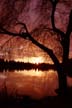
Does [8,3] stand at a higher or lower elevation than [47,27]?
higher

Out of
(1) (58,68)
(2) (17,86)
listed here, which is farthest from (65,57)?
(2) (17,86)

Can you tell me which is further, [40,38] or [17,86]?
[17,86]

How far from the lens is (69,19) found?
1420 centimetres

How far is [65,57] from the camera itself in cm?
1472

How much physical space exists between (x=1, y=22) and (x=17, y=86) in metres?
6.14

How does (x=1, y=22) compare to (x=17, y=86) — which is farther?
(x=17, y=86)

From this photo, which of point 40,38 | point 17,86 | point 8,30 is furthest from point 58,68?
point 17,86

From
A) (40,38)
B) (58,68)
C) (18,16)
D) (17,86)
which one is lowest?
(17,86)

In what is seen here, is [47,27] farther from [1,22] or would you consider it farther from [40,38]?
[1,22]

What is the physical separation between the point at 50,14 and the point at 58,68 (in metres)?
2.46

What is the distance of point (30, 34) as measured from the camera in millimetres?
14648

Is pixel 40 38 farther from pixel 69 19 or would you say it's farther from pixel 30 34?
pixel 69 19

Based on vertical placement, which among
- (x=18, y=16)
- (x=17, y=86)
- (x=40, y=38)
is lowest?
(x=17, y=86)

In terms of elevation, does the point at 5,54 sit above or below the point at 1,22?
below
